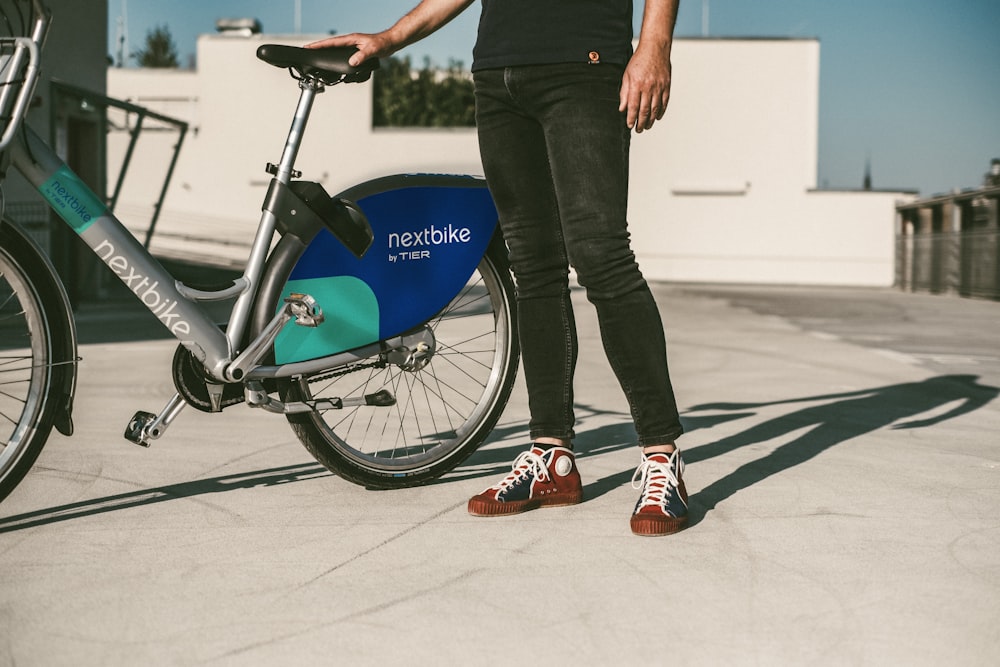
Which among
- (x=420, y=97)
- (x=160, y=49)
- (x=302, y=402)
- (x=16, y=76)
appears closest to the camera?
(x=16, y=76)

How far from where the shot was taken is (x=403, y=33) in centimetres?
287

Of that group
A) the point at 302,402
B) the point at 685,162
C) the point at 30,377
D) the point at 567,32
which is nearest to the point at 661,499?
the point at 302,402

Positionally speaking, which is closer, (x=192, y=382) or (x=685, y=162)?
(x=192, y=382)

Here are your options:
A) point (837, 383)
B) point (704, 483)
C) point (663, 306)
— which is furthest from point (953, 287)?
point (704, 483)

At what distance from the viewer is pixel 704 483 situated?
123 inches

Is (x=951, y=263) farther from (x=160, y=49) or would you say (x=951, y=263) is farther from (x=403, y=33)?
(x=160, y=49)

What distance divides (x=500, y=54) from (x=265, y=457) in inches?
57.1

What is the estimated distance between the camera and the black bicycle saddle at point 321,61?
2.59 meters

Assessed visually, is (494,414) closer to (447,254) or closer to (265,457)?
(447,254)

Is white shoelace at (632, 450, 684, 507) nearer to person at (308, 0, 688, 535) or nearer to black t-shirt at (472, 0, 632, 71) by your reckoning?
→ person at (308, 0, 688, 535)

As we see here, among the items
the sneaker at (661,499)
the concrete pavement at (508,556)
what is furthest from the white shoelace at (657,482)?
the concrete pavement at (508,556)

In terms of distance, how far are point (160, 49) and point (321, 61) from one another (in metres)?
69.5

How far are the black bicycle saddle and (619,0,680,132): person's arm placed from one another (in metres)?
0.62

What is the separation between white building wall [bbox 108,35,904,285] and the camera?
91.7ft
